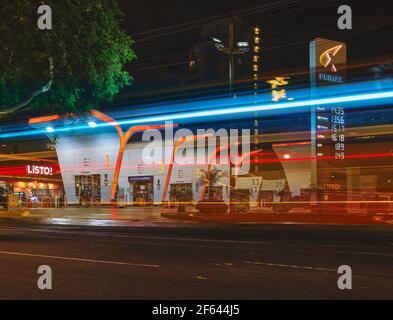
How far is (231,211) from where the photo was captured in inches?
1141

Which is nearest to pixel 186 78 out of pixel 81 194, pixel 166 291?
pixel 81 194

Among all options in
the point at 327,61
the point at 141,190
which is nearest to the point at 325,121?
the point at 327,61

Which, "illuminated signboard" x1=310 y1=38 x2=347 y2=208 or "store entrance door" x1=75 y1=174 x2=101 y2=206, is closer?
"illuminated signboard" x1=310 y1=38 x2=347 y2=208

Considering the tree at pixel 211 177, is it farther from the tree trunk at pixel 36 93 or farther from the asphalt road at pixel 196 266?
the tree trunk at pixel 36 93

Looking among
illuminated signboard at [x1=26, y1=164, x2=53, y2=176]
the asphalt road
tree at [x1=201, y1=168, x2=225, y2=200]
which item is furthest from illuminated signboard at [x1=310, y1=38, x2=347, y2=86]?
illuminated signboard at [x1=26, y1=164, x2=53, y2=176]

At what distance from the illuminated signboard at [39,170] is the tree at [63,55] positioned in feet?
105

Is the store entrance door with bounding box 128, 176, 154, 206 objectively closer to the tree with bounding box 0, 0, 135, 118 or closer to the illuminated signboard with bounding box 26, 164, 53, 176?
the illuminated signboard with bounding box 26, 164, 53, 176

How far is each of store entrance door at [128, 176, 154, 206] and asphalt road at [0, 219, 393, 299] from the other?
103 feet

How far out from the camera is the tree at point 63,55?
45.5 feet

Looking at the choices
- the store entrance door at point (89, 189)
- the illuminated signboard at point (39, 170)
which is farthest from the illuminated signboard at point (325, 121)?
the illuminated signboard at point (39, 170)

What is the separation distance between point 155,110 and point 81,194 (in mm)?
24062

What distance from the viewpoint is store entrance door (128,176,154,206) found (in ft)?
159

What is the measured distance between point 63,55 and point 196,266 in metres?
8.01

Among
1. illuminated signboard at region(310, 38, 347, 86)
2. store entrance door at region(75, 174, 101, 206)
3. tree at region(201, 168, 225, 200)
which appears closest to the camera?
illuminated signboard at region(310, 38, 347, 86)
